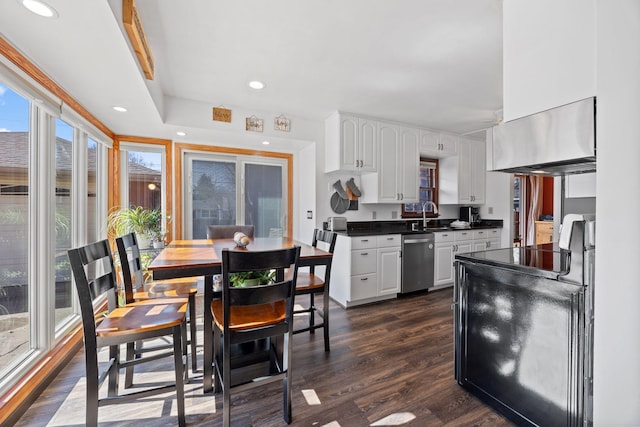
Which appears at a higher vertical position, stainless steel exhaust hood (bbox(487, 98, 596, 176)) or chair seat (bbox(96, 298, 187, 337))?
stainless steel exhaust hood (bbox(487, 98, 596, 176))

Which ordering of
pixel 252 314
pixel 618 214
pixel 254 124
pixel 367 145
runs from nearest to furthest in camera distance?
pixel 618 214, pixel 252 314, pixel 254 124, pixel 367 145

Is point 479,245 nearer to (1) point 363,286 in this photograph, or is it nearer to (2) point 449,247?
(2) point 449,247

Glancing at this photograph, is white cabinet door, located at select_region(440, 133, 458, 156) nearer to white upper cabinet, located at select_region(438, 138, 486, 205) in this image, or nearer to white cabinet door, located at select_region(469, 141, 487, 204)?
white upper cabinet, located at select_region(438, 138, 486, 205)

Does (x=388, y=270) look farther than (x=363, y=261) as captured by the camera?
Yes

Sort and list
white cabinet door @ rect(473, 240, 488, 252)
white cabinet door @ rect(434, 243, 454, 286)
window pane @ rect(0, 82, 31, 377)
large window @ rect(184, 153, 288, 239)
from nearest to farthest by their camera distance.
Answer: window pane @ rect(0, 82, 31, 377) → large window @ rect(184, 153, 288, 239) → white cabinet door @ rect(434, 243, 454, 286) → white cabinet door @ rect(473, 240, 488, 252)

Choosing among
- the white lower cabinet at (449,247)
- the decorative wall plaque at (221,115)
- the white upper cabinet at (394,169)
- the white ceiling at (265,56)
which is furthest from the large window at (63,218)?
the white lower cabinet at (449,247)

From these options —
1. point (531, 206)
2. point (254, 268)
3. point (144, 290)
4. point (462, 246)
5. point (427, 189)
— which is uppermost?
point (427, 189)

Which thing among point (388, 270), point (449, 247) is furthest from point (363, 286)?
point (449, 247)

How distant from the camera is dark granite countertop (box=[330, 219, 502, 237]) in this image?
362cm

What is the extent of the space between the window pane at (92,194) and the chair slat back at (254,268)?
2.42 m

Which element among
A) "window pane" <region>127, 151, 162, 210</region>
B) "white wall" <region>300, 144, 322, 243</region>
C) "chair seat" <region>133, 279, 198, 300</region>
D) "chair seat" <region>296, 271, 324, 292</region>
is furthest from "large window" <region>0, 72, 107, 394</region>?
"white wall" <region>300, 144, 322, 243</region>

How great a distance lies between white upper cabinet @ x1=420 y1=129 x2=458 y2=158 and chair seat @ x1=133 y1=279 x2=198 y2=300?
11.6 ft

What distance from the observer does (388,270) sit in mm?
3492

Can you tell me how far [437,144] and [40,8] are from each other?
Answer: 426 cm
